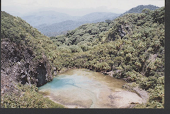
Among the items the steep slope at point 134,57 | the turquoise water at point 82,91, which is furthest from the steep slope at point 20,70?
the steep slope at point 134,57

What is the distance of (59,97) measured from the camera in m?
10.1

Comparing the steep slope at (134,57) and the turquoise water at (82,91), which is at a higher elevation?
the steep slope at (134,57)

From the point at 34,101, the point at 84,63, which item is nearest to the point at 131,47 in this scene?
the point at 84,63

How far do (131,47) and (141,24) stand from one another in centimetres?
757

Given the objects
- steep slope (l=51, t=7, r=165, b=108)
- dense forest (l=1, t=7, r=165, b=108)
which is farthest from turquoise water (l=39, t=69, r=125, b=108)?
steep slope (l=51, t=7, r=165, b=108)

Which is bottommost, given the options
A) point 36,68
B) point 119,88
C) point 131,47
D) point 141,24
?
point 119,88

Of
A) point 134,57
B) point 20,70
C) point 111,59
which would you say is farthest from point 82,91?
point 111,59

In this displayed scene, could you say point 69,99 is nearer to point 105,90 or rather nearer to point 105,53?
point 105,90

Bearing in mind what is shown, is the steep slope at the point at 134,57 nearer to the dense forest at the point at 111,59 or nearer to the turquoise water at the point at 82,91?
the dense forest at the point at 111,59

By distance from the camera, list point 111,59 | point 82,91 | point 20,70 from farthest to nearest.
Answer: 1. point 111,59
2. point 82,91
3. point 20,70

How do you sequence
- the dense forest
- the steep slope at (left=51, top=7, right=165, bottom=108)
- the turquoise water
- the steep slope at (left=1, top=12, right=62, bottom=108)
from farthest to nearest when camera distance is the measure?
1. the steep slope at (left=51, top=7, right=165, bottom=108)
2. the turquoise water
3. the dense forest
4. the steep slope at (left=1, top=12, right=62, bottom=108)

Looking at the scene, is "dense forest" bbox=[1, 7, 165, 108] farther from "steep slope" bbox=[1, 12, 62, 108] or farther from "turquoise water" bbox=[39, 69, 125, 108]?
"turquoise water" bbox=[39, 69, 125, 108]

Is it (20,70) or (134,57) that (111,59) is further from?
(20,70)

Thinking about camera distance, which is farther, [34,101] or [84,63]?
[84,63]
